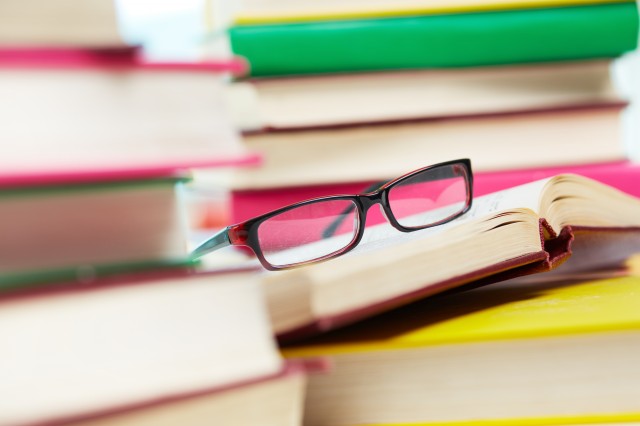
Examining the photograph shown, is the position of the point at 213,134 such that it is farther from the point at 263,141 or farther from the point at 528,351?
the point at 263,141

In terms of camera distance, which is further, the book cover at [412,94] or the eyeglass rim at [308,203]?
the book cover at [412,94]

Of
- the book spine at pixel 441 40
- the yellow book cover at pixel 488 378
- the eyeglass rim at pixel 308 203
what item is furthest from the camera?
the book spine at pixel 441 40

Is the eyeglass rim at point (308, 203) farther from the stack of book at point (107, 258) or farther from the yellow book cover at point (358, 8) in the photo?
the yellow book cover at point (358, 8)

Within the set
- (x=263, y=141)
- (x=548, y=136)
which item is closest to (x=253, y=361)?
(x=263, y=141)

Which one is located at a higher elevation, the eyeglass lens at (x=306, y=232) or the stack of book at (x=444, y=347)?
the eyeglass lens at (x=306, y=232)

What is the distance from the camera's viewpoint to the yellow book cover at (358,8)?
81 cm

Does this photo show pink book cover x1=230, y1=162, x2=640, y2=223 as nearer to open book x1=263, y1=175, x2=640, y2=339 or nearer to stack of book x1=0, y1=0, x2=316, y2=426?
open book x1=263, y1=175, x2=640, y2=339

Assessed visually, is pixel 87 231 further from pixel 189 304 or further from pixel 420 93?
pixel 420 93

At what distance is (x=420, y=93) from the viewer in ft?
2.77

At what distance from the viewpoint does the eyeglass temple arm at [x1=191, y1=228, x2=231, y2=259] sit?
579mm

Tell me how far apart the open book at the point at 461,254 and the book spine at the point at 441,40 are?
0.22 metres

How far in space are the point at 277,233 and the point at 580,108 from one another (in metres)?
0.45

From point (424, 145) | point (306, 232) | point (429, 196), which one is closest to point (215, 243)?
point (306, 232)

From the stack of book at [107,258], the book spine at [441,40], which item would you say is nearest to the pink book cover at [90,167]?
the stack of book at [107,258]
